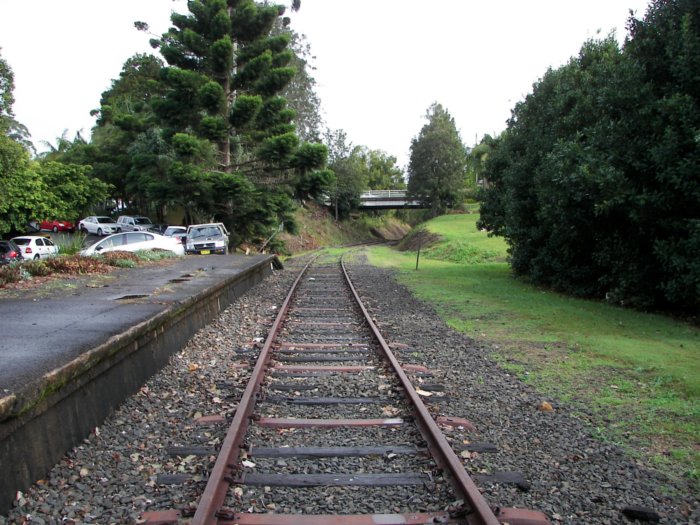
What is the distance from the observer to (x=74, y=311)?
310 inches

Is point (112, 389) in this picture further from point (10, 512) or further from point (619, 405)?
point (619, 405)

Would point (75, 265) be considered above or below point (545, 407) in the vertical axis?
above

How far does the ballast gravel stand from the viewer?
146 inches

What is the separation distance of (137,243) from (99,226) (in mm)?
26506

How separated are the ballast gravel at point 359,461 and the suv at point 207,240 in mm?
18126

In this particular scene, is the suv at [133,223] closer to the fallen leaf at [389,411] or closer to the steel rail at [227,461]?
the steel rail at [227,461]

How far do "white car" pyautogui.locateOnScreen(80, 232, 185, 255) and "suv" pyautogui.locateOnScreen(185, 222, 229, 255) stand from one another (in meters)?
1.45

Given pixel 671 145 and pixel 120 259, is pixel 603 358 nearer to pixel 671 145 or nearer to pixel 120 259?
pixel 671 145

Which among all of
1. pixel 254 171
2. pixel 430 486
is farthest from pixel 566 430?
pixel 254 171

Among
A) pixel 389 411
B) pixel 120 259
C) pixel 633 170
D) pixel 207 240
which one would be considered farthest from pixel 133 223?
pixel 389 411

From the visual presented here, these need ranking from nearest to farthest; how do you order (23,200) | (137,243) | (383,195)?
(137,243)
(23,200)
(383,195)

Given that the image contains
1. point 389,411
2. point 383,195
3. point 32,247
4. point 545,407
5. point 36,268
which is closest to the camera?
point 389,411

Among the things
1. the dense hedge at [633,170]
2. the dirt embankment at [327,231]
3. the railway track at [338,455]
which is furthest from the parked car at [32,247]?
the railway track at [338,455]

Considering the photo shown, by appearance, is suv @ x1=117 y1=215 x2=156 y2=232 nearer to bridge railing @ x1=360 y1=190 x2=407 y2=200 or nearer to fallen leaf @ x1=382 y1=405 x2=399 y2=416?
bridge railing @ x1=360 y1=190 x2=407 y2=200
